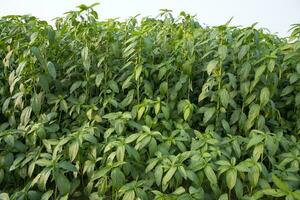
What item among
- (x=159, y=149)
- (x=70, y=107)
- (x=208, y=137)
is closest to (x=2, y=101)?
(x=70, y=107)

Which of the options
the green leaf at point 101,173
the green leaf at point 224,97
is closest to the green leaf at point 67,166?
the green leaf at point 101,173

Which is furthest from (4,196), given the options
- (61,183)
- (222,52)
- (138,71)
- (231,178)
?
(222,52)

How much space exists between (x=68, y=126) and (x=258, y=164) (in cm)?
114

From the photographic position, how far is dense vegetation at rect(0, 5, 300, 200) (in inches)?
72.3

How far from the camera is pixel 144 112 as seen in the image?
83.4 inches

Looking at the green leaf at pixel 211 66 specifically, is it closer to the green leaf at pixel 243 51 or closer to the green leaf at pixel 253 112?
the green leaf at pixel 243 51

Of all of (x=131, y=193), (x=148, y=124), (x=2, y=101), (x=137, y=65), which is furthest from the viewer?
(x=2, y=101)

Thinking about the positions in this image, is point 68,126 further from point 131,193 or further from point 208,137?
point 208,137

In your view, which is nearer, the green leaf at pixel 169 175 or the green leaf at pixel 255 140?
the green leaf at pixel 169 175

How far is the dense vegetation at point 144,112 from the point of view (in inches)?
72.3

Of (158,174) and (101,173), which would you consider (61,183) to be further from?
(158,174)

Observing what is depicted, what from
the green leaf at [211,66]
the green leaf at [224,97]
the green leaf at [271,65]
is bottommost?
the green leaf at [224,97]

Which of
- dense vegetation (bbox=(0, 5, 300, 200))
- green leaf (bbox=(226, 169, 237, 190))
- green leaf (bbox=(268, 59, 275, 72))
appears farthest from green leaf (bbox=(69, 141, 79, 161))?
green leaf (bbox=(268, 59, 275, 72))

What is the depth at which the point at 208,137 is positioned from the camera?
195 centimetres
